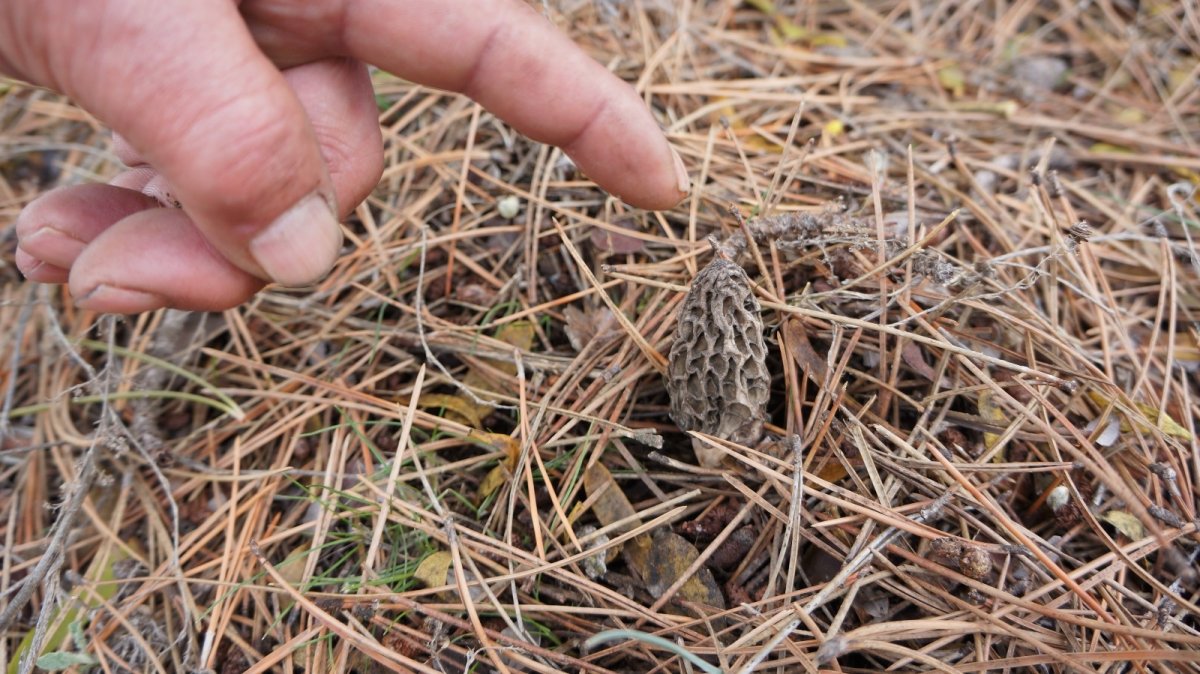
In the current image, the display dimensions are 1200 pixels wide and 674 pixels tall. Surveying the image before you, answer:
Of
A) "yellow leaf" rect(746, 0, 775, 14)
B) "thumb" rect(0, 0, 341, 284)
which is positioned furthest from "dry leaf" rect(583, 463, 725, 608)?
"yellow leaf" rect(746, 0, 775, 14)

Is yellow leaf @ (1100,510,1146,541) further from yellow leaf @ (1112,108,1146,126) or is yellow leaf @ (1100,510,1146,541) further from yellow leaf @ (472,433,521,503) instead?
yellow leaf @ (1112,108,1146,126)

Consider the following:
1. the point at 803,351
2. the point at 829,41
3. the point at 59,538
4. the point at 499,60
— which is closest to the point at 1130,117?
the point at 829,41

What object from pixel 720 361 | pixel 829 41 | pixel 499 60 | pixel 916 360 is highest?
pixel 499 60

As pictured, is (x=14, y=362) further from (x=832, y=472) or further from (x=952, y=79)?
(x=952, y=79)

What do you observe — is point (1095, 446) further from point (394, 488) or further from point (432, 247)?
point (432, 247)

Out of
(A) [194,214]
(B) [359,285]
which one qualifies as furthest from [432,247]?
(A) [194,214]

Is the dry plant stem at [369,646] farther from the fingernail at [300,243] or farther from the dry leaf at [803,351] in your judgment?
the dry leaf at [803,351]
